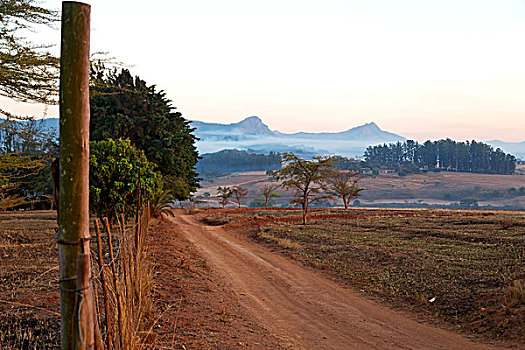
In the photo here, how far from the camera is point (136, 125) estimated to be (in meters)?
26.5

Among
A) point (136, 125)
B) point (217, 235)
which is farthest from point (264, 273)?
point (136, 125)

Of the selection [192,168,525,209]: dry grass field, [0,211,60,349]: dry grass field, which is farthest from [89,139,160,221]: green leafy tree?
[192,168,525,209]: dry grass field

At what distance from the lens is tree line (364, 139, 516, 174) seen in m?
144

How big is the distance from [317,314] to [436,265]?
5486 millimetres

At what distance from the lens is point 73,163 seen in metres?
3.24

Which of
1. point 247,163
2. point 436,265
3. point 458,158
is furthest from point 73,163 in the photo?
point 247,163

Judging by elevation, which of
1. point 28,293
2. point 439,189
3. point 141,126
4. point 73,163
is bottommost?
point 439,189

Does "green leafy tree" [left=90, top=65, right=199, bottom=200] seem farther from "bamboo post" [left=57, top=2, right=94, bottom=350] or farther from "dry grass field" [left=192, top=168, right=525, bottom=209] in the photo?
"dry grass field" [left=192, top=168, right=525, bottom=209]

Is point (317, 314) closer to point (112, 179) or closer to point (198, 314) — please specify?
point (198, 314)

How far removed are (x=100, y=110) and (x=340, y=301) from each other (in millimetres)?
20912

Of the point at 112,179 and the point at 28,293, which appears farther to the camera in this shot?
the point at 112,179

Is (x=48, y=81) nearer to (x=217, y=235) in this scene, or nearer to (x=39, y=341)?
(x=39, y=341)

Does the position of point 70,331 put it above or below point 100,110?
below

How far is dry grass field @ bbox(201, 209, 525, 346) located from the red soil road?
67cm
